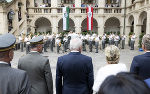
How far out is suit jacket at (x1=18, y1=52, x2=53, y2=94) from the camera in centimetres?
318

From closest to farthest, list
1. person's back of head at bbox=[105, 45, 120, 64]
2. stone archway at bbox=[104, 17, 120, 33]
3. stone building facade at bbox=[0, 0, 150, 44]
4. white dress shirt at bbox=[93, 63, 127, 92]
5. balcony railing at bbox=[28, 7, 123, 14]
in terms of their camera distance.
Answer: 1. white dress shirt at bbox=[93, 63, 127, 92]
2. person's back of head at bbox=[105, 45, 120, 64]
3. stone building facade at bbox=[0, 0, 150, 44]
4. balcony railing at bbox=[28, 7, 123, 14]
5. stone archway at bbox=[104, 17, 120, 33]

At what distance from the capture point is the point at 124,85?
3.33ft

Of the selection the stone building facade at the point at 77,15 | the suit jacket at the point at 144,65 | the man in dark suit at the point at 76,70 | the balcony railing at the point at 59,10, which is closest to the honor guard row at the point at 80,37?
the stone building facade at the point at 77,15

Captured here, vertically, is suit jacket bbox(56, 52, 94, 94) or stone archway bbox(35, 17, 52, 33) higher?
stone archway bbox(35, 17, 52, 33)

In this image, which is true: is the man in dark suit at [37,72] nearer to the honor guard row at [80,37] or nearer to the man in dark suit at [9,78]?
the man in dark suit at [9,78]

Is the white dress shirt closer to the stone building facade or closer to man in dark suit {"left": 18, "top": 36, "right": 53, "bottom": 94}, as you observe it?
man in dark suit {"left": 18, "top": 36, "right": 53, "bottom": 94}

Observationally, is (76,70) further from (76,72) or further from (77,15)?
(77,15)

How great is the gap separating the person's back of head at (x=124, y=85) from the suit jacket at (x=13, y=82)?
116cm

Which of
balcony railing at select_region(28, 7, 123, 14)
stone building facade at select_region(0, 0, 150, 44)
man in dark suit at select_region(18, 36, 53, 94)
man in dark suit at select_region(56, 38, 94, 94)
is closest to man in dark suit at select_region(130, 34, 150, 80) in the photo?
man in dark suit at select_region(56, 38, 94, 94)

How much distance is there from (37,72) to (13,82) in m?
1.31

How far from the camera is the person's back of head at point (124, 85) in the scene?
0.98 meters

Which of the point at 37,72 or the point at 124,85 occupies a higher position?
the point at 124,85

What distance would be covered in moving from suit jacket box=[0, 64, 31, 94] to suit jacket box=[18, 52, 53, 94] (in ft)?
4.07

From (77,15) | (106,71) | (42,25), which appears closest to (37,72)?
(106,71)
